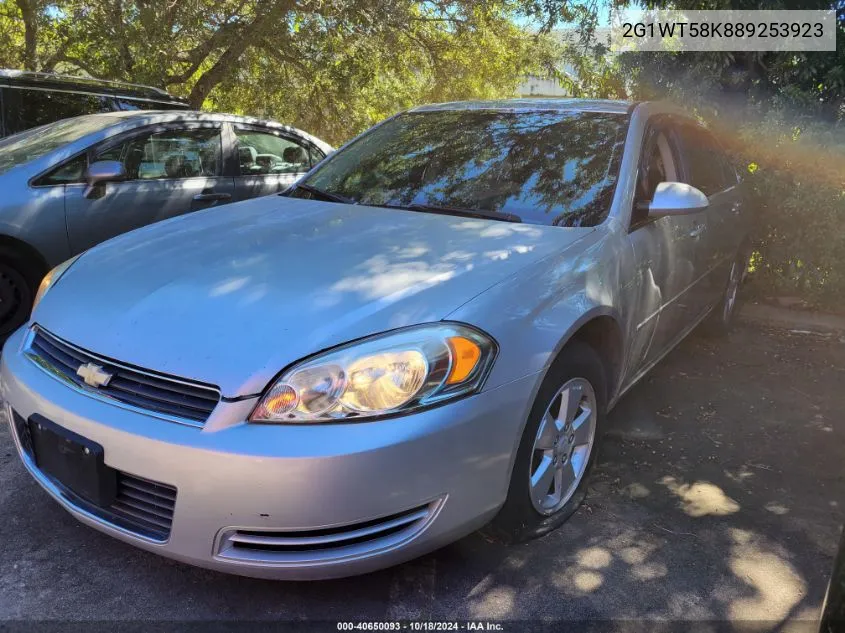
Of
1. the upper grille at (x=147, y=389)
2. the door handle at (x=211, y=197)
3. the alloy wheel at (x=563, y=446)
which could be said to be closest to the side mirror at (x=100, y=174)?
the door handle at (x=211, y=197)

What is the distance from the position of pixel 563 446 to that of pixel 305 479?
1181 millimetres

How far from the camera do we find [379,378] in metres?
1.99

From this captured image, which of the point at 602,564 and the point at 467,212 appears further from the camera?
the point at 467,212

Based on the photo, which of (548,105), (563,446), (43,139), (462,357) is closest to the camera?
(462,357)

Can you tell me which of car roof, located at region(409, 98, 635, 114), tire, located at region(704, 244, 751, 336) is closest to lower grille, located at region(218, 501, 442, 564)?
car roof, located at region(409, 98, 635, 114)

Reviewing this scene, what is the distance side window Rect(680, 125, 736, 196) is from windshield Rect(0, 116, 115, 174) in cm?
383

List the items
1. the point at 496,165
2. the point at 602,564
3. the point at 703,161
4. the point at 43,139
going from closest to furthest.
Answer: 1. the point at 602,564
2. the point at 496,165
3. the point at 703,161
4. the point at 43,139

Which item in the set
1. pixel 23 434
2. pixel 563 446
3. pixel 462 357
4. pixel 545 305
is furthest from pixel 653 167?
pixel 23 434

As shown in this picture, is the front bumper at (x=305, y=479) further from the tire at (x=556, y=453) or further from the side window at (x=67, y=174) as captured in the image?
the side window at (x=67, y=174)

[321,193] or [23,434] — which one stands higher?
[321,193]

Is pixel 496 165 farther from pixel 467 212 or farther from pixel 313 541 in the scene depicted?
pixel 313 541

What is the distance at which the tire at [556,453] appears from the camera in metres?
2.36

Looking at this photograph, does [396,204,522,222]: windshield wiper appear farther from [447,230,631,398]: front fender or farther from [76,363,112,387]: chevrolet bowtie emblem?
[76,363,112,387]: chevrolet bowtie emblem

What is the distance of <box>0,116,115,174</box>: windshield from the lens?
4.46 metres
